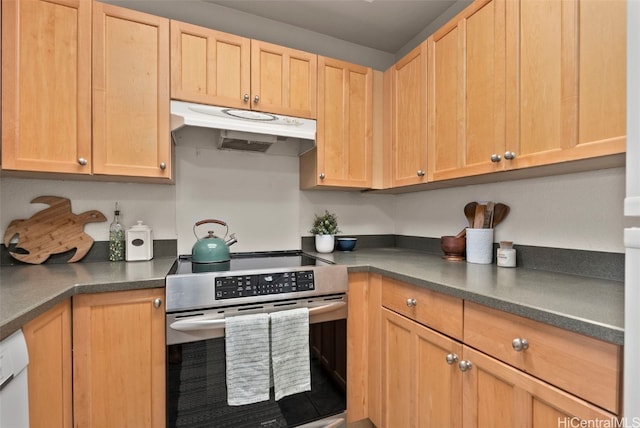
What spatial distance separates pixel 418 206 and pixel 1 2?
2.47 m

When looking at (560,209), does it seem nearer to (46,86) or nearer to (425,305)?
(425,305)

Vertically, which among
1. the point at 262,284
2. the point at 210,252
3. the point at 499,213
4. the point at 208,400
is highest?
the point at 499,213

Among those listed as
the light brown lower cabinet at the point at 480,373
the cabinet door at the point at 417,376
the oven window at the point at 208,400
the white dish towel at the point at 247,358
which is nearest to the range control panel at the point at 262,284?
the white dish towel at the point at 247,358

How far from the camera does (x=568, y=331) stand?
30.6 inches

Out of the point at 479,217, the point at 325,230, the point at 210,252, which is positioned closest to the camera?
the point at 210,252

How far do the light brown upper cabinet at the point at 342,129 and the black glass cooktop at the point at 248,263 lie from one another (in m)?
0.50

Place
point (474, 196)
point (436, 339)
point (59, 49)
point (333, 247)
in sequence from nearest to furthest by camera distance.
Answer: point (436, 339), point (59, 49), point (474, 196), point (333, 247)

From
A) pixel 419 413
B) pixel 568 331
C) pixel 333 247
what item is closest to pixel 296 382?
pixel 419 413

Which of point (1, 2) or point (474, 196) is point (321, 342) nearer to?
point (474, 196)

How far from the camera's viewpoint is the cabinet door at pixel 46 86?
130 centimetres

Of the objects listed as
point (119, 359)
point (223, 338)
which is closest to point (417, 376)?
point (223, 338)

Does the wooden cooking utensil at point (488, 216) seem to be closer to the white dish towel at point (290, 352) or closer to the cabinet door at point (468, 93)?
the cabinet door at point (468, 93)

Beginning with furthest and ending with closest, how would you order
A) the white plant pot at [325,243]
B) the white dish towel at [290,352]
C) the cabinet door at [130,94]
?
the white plant pot at [325,243] → the cabinet door at [130,94] → the white dish towel at [290,352]

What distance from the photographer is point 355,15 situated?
202cm
